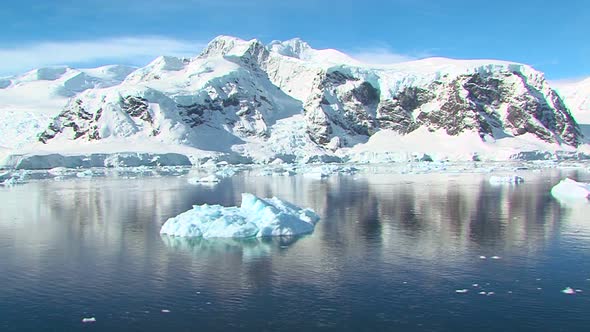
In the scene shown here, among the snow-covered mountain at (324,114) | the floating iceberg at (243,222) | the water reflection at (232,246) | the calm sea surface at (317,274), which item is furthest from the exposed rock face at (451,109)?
the water reflection at (232,246)

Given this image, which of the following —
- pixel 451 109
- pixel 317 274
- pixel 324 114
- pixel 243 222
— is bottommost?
pixel 317 274

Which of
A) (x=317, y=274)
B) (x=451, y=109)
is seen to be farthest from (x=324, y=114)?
(x=317, y=274)

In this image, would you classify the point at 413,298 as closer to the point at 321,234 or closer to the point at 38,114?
the point at 321,234

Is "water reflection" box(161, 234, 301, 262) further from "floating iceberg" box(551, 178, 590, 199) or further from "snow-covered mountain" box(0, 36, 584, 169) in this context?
"snow-covered mountain" box(0, 36, 584, 169)

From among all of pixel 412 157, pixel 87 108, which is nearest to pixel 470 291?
pixel 412 157

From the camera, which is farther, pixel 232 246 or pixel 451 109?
pixel 451 109

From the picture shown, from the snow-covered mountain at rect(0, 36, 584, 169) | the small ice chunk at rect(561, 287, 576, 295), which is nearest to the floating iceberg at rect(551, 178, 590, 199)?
the small ice chunk at rect(561, 287, 576, 295)

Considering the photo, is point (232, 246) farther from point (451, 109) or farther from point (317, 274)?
point (451, 109)
